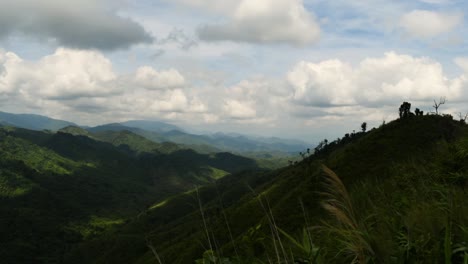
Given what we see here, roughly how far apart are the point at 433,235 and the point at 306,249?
Answer: 153 centimetres

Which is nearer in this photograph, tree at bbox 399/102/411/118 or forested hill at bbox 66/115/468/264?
forested hill at bbox 66/115/468/264

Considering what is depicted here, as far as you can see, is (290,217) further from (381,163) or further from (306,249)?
(306,249)

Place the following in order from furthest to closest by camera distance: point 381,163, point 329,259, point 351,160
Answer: point 351,160 < point 381,163 < point 329,259

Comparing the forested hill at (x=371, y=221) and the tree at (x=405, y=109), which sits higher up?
the tree at (x=405, y=109)

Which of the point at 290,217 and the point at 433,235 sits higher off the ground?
the point at 433,235

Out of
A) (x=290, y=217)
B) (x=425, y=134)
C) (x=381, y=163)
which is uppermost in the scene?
(x=425, y=134)

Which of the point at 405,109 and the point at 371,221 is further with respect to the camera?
the point at 405,109

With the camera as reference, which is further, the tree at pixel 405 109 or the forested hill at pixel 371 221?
the tree at pixel 405 109

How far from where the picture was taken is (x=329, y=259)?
4977mm

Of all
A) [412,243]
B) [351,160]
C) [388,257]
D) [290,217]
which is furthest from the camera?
[351,160]

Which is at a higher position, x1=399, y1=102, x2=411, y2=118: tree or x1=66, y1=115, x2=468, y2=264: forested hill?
x1=399, y1=102, x2=411, y2=118: tree

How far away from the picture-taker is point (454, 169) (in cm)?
1015

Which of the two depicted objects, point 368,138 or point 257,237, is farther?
point 368,138

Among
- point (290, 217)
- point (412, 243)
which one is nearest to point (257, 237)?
point (412, 243)
